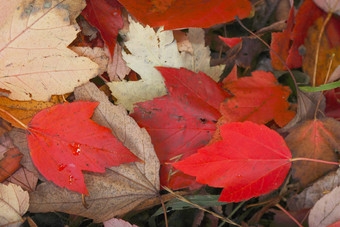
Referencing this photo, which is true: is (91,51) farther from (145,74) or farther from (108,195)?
(108,195)

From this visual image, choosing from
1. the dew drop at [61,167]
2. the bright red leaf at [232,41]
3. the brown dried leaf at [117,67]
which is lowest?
the dew drop at [61,167]

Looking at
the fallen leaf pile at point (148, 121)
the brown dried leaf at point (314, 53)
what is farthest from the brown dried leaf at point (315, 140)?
the brown dried leaf at point (314, 53)

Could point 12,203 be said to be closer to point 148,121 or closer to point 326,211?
point 148,121

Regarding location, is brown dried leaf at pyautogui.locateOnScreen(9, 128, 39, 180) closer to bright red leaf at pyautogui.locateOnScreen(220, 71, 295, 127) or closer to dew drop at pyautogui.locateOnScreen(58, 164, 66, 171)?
dew drop at pyautogui.locateOnScreen(58, 164, 66, 171)

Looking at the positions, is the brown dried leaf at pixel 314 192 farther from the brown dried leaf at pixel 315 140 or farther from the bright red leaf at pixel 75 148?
the bright red leaf at pixel 75 148

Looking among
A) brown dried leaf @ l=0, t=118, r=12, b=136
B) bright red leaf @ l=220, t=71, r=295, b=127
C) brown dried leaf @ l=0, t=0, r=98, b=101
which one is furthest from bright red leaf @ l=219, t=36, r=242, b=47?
brown dried leaf @ l=0, t=118, r=12, b=136

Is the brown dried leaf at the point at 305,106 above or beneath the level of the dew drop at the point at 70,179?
above

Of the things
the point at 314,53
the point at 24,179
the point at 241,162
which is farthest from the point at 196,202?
the point at 314,53

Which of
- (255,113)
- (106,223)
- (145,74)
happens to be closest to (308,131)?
(255,113)
